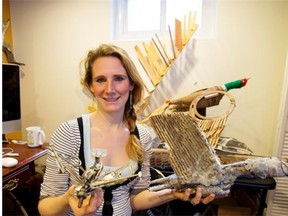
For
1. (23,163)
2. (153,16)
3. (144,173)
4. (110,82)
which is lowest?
(23,163)

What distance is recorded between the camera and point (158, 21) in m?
1.69

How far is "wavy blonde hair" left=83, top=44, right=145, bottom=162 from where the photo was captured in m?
0.71

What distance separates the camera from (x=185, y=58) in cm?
158

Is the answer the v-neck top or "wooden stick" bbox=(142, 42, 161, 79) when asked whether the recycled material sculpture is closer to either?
the v-neck top

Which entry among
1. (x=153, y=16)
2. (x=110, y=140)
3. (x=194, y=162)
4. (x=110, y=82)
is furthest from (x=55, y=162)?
(x=153, y=16)

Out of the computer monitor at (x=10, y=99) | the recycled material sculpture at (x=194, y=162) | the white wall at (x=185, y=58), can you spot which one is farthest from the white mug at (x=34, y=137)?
the recycled material sculpture at (x=194, y=162)

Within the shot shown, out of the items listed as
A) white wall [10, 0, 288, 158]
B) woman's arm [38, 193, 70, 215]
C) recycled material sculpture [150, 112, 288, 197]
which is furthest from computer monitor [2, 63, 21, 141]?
recycled material sculpture [150, 112, 288, 197]

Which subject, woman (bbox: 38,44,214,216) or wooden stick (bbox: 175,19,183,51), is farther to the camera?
wooden stick (bbox: 175,19,183,51)

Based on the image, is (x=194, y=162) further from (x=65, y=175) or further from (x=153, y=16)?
(x=153, y=16)

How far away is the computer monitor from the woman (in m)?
0.86

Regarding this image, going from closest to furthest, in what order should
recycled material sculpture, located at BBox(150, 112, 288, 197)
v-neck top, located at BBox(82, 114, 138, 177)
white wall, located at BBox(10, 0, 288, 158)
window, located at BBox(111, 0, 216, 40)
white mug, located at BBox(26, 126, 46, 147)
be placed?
recycled material sculpture, located at BBox(150, 112, 288, 197)
v-neck top, located at BBox(82, 114, 138, 177)
white mug, located at BBox(26, 126, 46, 147)
white wall, located at BBox(10, 0, 288, 158)
window, located at BBox(111, 0, 216, 40)

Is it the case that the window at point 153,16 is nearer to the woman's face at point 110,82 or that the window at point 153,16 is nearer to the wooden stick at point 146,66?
the wooden stick at point 146,66

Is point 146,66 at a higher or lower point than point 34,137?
higher

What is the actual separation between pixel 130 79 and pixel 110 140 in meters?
0.23
